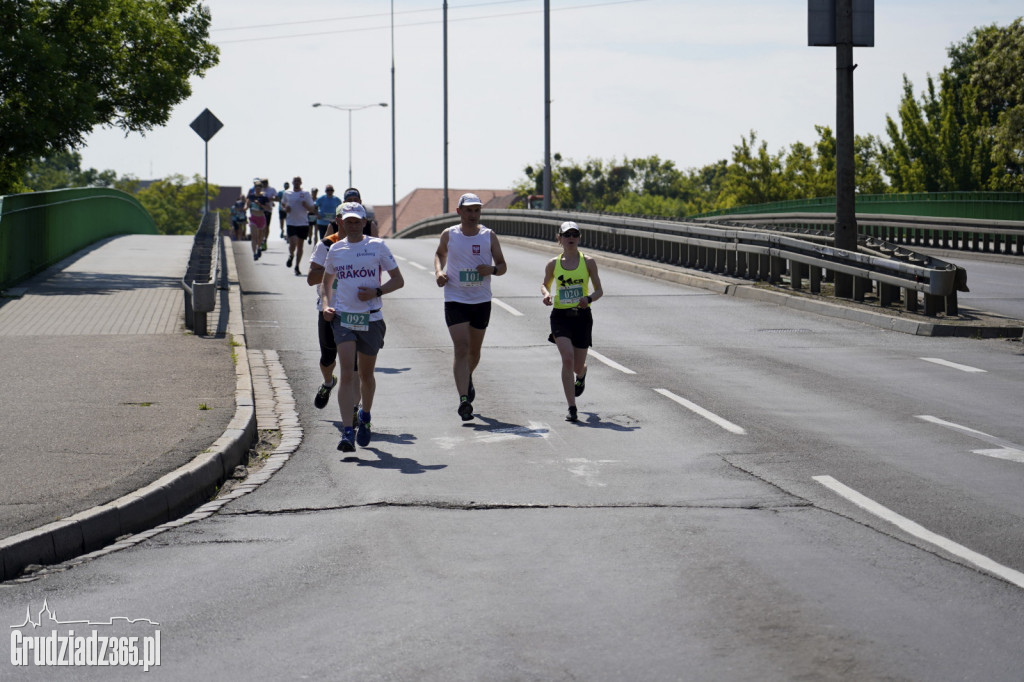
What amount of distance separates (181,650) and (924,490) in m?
5.11

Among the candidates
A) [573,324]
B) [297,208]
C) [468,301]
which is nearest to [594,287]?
[573,324]

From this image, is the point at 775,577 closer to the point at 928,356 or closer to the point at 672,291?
the point at 928,356

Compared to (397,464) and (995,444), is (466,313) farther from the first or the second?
(995,444)

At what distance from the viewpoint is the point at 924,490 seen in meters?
8.72

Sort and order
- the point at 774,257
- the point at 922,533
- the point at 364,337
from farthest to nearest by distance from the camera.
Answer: the point at 774,257 < the point at 364,337 < the point at 922,533

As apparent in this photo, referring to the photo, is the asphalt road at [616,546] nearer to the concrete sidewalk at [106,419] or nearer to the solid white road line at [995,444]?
the solid white road line at [995,444]

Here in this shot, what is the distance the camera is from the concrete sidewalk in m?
7.70

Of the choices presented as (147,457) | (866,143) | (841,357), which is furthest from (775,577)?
(866,143)

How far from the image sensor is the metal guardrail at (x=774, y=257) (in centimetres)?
1942

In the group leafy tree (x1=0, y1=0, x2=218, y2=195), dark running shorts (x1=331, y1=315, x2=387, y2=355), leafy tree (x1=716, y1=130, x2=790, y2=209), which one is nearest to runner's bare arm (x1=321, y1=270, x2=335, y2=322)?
dark running shorts (x1=331, y1=315, x2=387, y2=355)

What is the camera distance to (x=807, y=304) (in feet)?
70.5

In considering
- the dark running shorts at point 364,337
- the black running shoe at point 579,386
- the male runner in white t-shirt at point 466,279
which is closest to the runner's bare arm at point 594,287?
the black running shoe at point 579,386

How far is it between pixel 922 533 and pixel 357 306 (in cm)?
466

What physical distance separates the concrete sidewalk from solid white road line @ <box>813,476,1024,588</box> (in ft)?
13.7
